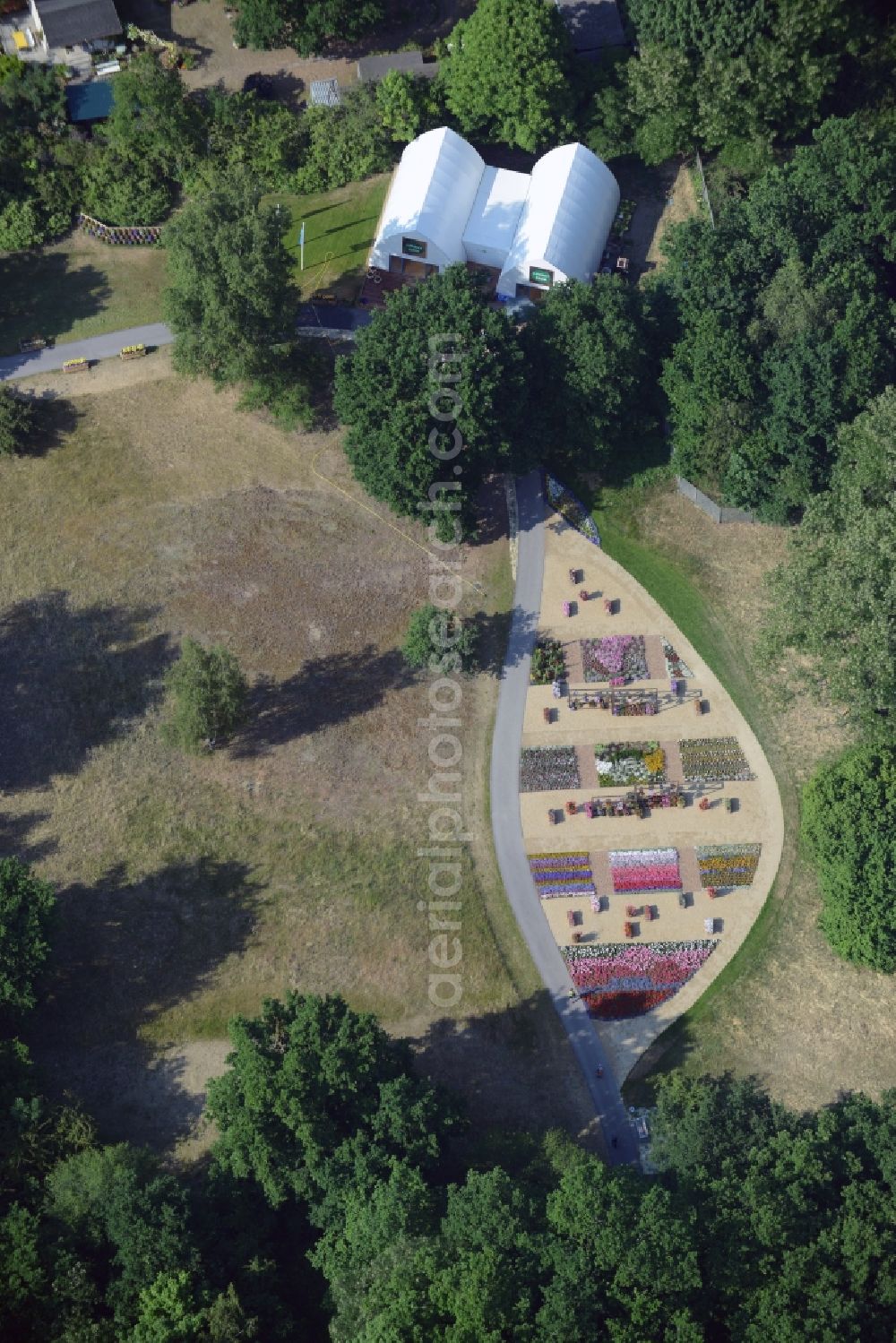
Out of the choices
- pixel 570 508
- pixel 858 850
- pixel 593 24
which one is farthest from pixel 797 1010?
pixel 593 24

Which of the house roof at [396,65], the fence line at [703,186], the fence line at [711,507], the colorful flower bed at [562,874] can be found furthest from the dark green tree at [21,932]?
the fence line at [703,186]

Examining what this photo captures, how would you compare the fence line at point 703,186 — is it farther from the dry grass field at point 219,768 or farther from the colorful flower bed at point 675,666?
the colorful flower bed at point 675,666

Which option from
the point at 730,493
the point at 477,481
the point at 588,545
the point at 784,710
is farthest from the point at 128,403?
the point at 784,710

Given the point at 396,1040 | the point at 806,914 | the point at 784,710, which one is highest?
the point at 784,710

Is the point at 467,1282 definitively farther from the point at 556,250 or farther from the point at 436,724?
the point at 556,250

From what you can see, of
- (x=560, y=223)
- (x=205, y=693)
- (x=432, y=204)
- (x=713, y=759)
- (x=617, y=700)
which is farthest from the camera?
(x=432, y=204)

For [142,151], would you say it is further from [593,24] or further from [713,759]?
[713,759]

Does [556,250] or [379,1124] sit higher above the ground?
[556,250]
